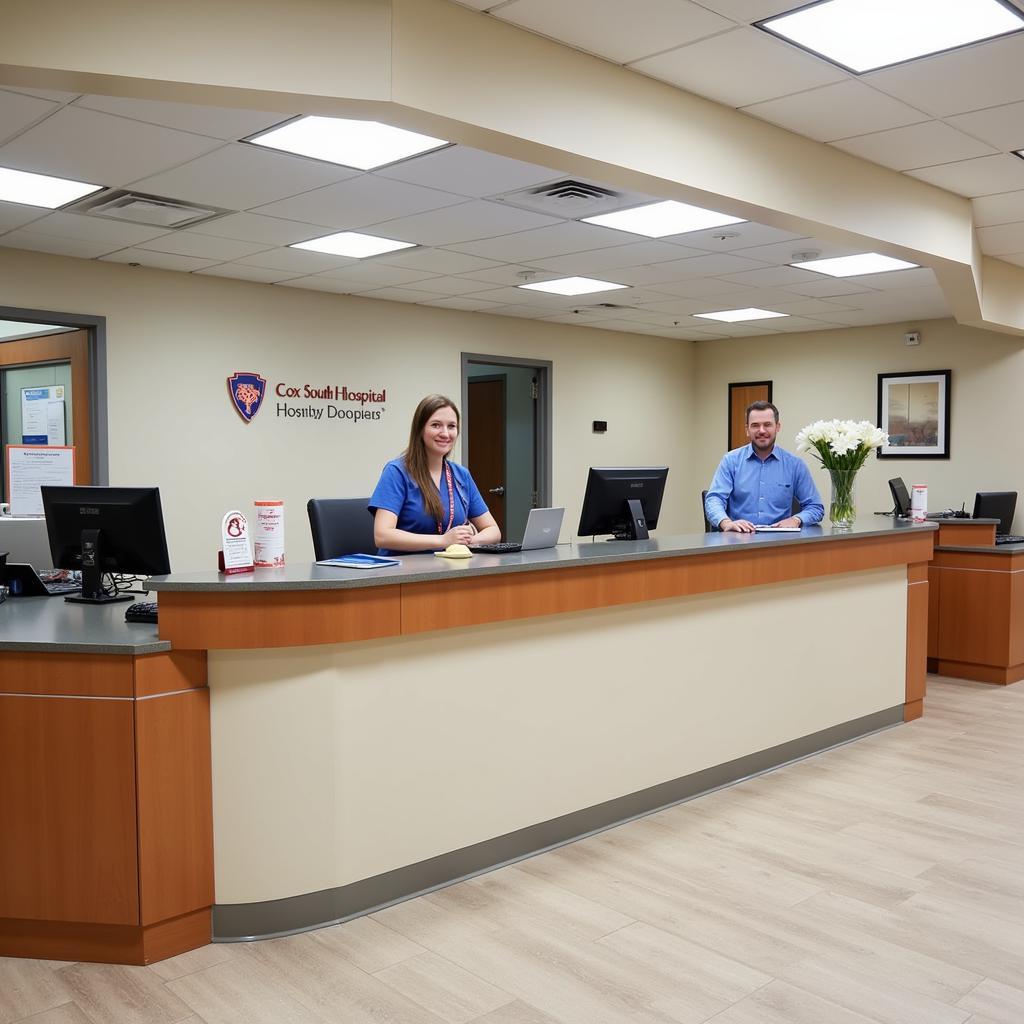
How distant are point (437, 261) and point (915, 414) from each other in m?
4.80

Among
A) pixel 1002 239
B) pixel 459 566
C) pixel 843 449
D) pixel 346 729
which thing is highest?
pixel 1002 239

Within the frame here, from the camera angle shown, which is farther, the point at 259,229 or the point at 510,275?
the point at 510,275

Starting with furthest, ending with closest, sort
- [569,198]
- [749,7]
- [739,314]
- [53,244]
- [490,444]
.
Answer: [490,444], [739,314], [53,244], [569,198], [749,7]

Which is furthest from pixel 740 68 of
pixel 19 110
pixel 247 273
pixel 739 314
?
pixel 739 314

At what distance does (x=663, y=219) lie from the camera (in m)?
5.04

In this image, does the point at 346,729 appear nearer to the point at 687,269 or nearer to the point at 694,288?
the point at 687,269

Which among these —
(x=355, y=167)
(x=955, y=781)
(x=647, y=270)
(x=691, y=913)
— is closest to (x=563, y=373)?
(x=647, y=270)

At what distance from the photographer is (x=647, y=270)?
6.37 m

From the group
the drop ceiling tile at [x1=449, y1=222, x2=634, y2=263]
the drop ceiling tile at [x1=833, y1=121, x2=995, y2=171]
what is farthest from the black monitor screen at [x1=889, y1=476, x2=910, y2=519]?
the drop ceiling tile at [x1=449, y1=222, x2=634, y2=263]

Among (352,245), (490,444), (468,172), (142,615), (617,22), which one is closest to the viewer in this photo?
(142,615)

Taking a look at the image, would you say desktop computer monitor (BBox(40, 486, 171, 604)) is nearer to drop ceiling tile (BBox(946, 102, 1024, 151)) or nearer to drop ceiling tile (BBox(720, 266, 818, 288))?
drop ceiling tile (BBox(946, 102, 1024, 151))

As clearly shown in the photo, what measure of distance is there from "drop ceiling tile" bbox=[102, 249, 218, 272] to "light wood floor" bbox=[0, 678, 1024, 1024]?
167 inches

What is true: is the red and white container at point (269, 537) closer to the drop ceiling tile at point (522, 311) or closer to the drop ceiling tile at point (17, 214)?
the drop ceiling tile at point (17, 214)

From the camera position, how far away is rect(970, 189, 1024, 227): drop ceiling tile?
5348 millimetres
